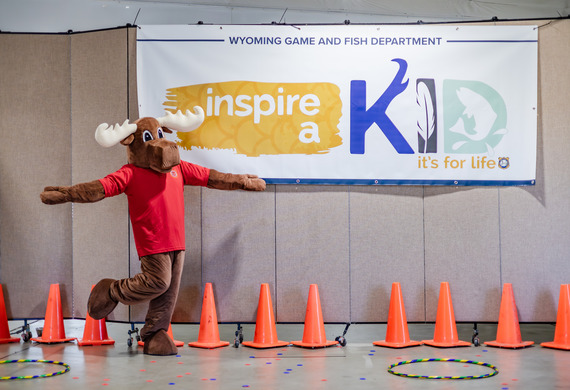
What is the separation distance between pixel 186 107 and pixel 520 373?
11.8 feet

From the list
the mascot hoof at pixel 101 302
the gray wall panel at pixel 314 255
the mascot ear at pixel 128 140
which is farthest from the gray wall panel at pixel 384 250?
the mascot hoof at pixel 101 302

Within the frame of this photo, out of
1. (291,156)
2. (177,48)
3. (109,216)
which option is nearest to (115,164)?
(109,216)

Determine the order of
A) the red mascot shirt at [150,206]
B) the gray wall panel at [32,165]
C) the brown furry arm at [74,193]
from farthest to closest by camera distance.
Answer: the gray wall panel at [32,165], the red mascot shirt at [150,206], the brown furry arm at [74,193]

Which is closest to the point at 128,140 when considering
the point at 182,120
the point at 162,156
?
the point at 162,156

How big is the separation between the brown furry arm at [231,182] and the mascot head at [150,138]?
462 mm

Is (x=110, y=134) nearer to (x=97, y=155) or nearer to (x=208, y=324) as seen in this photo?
(x=97, y=155)

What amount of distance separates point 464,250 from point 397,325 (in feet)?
3.14

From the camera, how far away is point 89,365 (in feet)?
16.0

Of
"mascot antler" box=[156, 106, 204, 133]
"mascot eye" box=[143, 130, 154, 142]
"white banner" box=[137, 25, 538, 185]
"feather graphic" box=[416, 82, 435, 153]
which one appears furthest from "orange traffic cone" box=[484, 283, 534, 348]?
"mascot eye" box=[143, 130, 154, 142]

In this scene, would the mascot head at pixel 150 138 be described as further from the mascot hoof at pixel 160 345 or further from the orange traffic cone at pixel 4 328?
the orange traffic cone at pixel 4 328

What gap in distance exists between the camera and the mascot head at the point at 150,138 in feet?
17.0

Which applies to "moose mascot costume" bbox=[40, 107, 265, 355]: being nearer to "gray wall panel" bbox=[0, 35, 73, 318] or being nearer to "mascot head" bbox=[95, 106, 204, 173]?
"mascot head" bbox=[95, 106, 204, 173]

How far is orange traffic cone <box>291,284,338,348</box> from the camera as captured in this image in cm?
564

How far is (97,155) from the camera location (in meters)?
6.11
